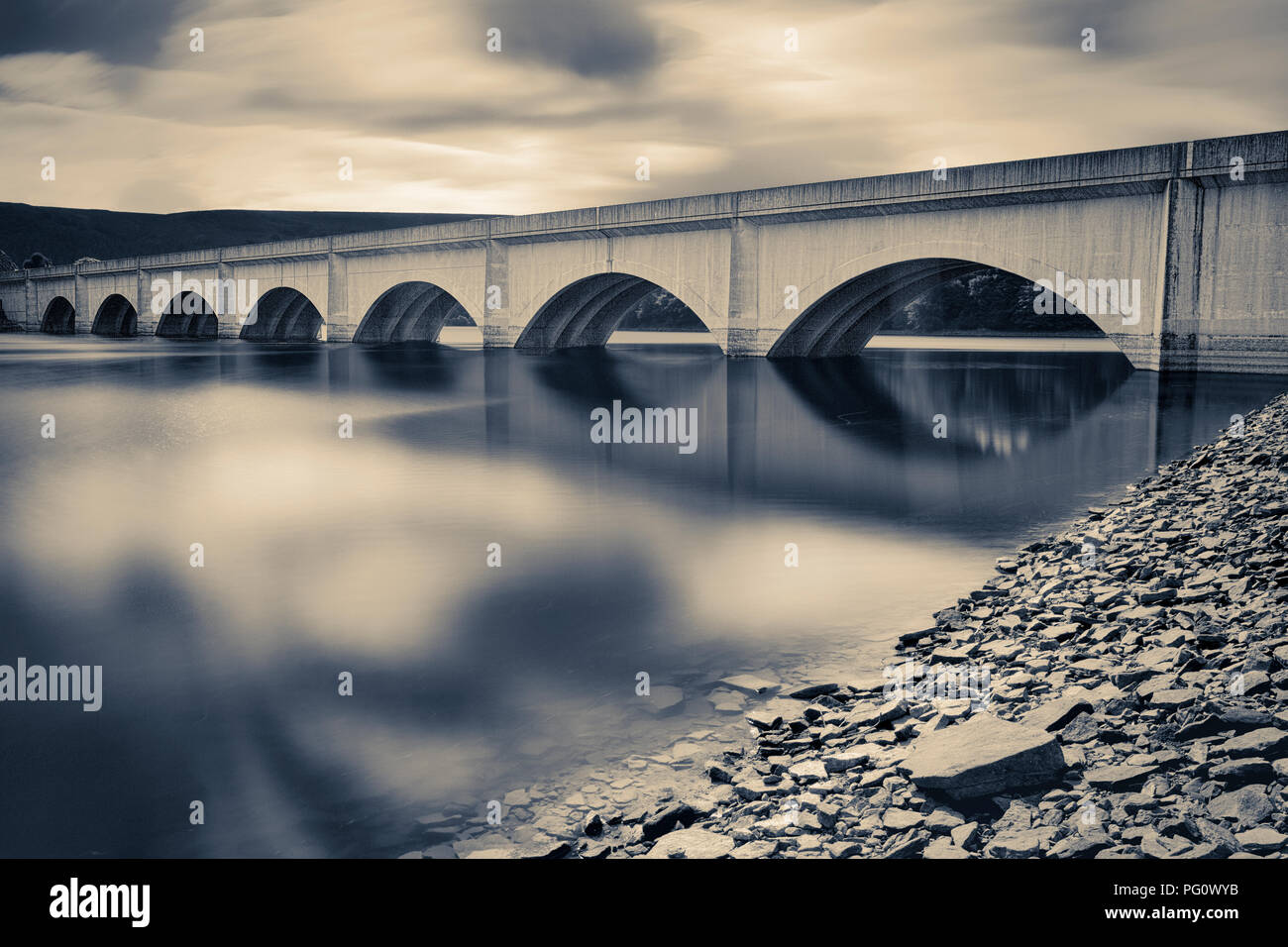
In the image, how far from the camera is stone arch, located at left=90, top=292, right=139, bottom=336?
89750 millimetres

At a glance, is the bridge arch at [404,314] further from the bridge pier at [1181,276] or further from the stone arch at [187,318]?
the bridge pier at [1181,276]

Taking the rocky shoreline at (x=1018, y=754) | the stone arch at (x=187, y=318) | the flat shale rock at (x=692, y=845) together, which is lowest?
the flat shale rock at (x=692, y=845)

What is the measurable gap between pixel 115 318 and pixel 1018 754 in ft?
337

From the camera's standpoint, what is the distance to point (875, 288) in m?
40.2

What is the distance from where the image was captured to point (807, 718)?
19.6ft

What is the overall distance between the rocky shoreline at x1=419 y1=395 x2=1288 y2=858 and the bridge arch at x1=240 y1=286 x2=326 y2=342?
74355mm

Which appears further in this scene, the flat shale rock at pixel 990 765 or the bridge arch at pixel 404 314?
the bridge arch at pixel 404 314

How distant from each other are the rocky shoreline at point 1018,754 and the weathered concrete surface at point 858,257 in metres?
22.6

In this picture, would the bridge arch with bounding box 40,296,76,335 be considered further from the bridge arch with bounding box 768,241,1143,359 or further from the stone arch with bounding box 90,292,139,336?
the bridge arch with bounding box 768,241,1143,359

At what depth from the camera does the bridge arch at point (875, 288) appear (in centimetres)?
3139

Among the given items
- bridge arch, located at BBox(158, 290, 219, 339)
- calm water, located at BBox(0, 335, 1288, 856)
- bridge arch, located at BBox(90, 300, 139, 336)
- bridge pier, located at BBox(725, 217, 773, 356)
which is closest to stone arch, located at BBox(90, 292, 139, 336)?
bridge arch, located at BBox(90, 300, 139, 336)

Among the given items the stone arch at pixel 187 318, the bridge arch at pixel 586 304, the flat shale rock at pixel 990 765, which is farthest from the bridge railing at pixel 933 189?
the stone arch at pixel 187 318
